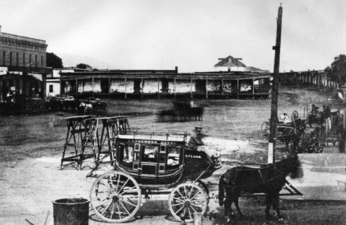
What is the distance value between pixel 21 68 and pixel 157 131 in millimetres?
18574

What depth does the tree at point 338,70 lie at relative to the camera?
1418cm

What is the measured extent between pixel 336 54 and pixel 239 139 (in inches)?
190

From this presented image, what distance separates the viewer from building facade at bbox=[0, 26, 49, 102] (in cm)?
3012

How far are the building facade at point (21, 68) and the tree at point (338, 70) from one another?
19233 mm

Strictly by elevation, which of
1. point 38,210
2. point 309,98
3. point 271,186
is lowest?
point 38,210

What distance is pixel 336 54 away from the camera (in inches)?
536

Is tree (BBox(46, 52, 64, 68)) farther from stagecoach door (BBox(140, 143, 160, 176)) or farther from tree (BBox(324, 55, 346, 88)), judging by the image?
stagecoach door (BBox(140, 143, 160, 176))

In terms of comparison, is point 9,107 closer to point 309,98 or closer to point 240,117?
point 240,117

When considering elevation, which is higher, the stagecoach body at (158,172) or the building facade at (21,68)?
the building facade at (21,68)

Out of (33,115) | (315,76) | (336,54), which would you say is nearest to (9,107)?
(33,115)

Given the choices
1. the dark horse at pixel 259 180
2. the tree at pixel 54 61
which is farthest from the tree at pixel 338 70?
the tree at pixel 54 61

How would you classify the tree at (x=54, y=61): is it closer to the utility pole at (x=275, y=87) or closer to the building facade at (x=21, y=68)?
the building facade at (x=21, y=68)

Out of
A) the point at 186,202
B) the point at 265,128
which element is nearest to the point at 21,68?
the point at 265,128

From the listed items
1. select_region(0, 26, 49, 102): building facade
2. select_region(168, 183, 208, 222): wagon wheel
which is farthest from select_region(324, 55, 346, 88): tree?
select_region(0, 26, 49, 102): building facade
